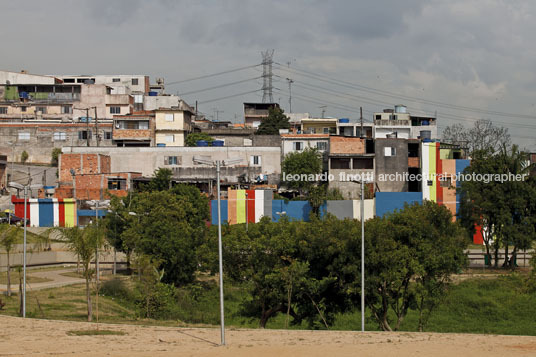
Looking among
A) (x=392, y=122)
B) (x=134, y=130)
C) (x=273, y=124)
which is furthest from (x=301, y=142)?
(x=134, y=130)

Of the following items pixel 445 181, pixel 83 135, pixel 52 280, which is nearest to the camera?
pixel 52 280

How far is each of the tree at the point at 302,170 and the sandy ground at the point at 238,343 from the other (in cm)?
4002

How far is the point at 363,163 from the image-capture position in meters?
63.1

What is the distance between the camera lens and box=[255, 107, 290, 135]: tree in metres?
79.1

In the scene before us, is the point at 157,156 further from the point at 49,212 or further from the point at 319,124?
the point at 319,124

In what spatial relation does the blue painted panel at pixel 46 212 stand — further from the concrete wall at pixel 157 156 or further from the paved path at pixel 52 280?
the paved path at pixel 52 280

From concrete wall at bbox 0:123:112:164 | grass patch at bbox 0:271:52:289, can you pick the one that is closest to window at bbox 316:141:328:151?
concrete wall at bbox 0:123:112:164

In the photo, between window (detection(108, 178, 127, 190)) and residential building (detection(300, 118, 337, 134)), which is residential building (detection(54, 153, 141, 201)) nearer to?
window (detection(108, 178, 127, 190))

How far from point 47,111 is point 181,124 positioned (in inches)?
709

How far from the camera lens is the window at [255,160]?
6688 cm

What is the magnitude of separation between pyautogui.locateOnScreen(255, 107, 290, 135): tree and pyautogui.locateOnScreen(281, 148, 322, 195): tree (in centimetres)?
1569

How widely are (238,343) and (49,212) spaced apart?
42.4 m

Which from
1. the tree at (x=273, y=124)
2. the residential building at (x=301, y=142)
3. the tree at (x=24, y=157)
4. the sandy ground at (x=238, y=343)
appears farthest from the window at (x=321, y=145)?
the sandy ground at (x=238, y=343)

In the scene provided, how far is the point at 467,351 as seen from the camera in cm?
1864
